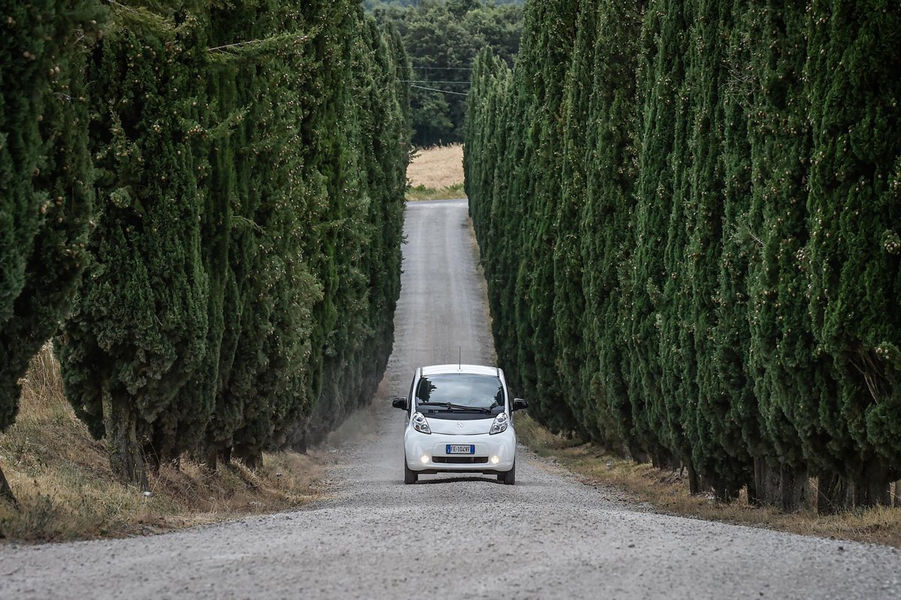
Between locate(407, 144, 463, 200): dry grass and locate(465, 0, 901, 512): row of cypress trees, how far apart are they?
182 ft

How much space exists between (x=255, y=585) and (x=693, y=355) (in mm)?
10117

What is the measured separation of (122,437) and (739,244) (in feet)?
24.2

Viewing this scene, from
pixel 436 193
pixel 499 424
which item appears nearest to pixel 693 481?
pixel 499 424

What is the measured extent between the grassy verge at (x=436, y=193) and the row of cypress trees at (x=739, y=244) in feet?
176

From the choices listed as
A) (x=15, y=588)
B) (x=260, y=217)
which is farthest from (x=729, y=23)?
(x=15, y=588)

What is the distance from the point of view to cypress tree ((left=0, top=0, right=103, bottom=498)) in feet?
28.2

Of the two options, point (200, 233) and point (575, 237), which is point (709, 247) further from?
point (575, 237)

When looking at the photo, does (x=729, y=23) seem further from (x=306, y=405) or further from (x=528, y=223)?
(x=528, y=223)

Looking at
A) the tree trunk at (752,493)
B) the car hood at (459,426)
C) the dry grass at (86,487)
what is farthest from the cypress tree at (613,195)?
the dry grass at (86,487)

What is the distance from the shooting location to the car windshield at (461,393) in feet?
62.0

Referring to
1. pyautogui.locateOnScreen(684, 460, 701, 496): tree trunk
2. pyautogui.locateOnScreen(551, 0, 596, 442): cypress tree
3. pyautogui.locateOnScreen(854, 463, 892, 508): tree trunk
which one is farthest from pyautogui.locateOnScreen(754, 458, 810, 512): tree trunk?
pyautogui.locateOnScreen(551, 0, 596, 442): cypress tree

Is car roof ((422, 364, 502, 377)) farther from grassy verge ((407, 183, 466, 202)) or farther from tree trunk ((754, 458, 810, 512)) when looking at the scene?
grassy verge ((407, 183, 466, 202))

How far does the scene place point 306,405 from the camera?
70.8 ft

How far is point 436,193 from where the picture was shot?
267ft
